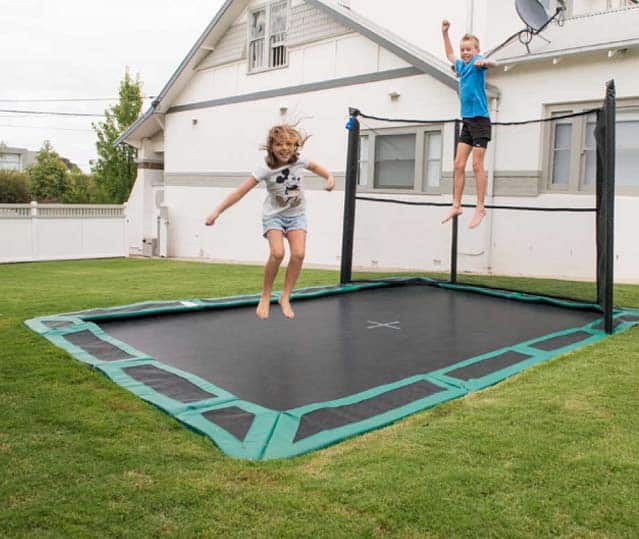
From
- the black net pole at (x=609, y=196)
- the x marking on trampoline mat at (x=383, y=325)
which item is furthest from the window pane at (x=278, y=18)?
the x marking on trampoline mat at (x=383, y=325)

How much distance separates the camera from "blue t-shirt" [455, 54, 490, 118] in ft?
15.7

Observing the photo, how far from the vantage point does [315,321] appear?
4988mm

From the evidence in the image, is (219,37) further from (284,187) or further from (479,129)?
(284,187)

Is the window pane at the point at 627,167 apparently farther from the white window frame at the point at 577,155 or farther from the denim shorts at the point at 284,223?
the denim shorts at the point at 284,223

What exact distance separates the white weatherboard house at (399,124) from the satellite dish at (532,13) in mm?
350

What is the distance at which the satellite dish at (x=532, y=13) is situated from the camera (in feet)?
26.0

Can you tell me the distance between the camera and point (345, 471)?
2.27 metres

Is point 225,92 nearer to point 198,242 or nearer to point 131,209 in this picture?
point 198,242

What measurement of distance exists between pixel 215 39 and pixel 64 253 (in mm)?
5132

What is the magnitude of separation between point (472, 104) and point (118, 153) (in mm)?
16209

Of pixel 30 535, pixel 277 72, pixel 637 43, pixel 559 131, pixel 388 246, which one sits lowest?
pixel 30 535

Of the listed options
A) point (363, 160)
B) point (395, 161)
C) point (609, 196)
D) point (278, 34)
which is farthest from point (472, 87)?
point (278, 34)

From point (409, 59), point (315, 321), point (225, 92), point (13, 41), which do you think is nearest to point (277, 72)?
point (225, 92)

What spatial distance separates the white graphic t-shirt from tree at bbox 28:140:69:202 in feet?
68.4
